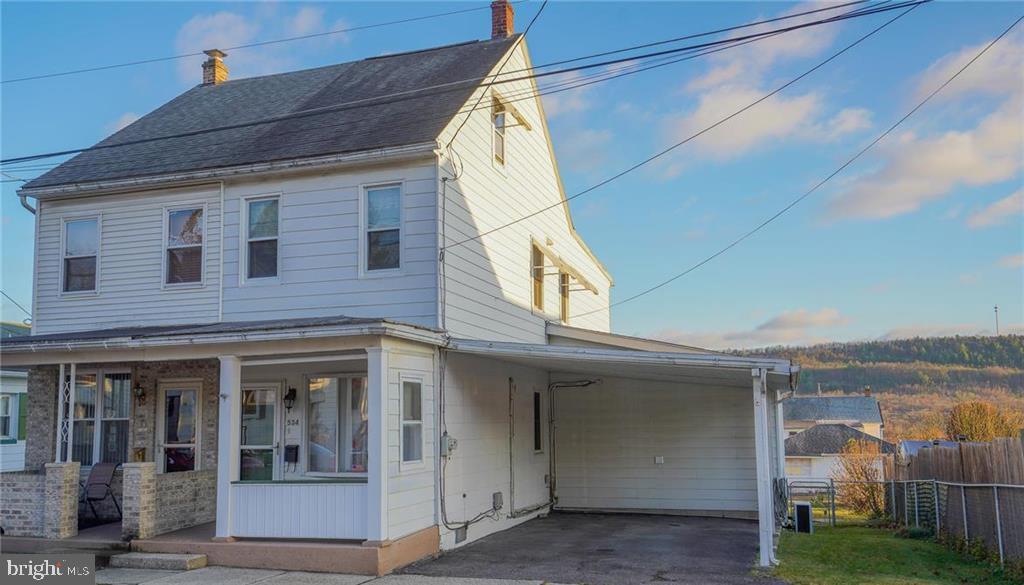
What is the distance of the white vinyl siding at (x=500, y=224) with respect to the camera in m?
13.1

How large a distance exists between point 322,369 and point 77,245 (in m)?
5.12

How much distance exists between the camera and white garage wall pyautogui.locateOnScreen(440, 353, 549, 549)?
41.6 feet

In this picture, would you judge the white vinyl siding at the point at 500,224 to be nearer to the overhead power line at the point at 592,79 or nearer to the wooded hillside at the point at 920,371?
the overhead power line at the point at 592,79

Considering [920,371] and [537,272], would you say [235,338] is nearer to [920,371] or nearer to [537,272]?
[537,272]

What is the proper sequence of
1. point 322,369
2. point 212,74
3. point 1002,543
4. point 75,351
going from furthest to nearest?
point 212,74 → point 322,369 → point 75,351 → point 1002,543

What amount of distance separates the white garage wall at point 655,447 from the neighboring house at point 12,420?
48.3 feet

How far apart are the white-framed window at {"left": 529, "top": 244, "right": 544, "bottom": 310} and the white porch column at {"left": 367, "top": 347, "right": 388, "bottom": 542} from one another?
682 centimetres

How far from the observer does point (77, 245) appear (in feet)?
47.7

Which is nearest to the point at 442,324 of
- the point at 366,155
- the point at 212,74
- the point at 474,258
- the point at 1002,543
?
the point at 474,258

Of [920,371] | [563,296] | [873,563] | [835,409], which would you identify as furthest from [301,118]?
[920,371]

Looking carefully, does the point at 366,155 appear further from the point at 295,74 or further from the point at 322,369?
the point at 295,74

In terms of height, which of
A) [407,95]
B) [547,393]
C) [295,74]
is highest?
[295,74]

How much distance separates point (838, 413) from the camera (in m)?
69.1

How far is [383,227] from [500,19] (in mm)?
6848
